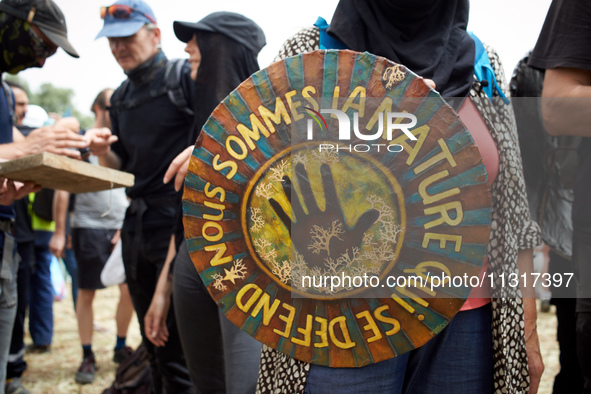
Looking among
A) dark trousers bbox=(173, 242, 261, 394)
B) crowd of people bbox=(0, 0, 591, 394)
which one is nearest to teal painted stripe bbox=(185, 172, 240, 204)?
crowd of people bbox=(0, 0, 591, 394)

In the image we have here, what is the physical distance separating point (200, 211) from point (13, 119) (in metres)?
1.74

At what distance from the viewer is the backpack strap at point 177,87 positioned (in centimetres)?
263

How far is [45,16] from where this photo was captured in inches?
104

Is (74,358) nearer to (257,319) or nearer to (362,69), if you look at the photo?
(257,319)

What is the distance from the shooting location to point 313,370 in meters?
1.28

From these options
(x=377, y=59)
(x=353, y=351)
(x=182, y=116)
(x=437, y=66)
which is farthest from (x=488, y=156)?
(x=182, y=116)

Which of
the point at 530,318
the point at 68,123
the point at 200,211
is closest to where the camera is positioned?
the point at 200,211

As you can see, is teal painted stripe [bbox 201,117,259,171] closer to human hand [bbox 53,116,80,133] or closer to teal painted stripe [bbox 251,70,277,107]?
teal painted stripe [bbox 251,70,277,107]

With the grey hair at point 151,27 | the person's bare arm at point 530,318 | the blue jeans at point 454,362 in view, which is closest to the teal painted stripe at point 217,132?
the blue jeans at point 454,362

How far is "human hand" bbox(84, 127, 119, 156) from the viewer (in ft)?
8.55

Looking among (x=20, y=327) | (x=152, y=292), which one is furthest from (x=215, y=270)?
(x=20, y=327)

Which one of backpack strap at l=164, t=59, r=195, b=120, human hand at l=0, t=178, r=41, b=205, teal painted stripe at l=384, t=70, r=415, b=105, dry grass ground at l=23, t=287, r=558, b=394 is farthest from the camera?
dry grass ground at l=23, t=287, r=558, b=394

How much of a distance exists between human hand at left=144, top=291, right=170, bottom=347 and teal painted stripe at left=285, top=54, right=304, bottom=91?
1.52 metres

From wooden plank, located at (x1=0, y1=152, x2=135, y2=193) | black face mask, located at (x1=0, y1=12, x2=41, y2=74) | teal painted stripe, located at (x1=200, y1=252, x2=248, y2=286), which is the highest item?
black face mask, located at (x1=0, y1=12, x2=41, y2=74)
